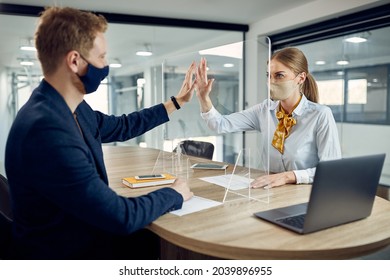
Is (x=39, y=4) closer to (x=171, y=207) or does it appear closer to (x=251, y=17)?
(x=251, y=17)

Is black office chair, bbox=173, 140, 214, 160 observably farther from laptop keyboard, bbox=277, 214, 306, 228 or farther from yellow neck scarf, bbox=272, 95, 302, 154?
laptop keyboard, bbox=277, 214, 306, 228

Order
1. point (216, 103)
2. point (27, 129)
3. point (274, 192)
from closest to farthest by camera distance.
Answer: point (27, 129) < point (274, 192) < point (216, 103)

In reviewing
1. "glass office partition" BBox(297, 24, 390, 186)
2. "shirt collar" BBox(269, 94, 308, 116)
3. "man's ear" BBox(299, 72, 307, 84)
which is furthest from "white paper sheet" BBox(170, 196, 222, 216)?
"glass office partition" BBox(297, 24, 390, 186)

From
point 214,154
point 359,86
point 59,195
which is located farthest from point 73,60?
point 359,86

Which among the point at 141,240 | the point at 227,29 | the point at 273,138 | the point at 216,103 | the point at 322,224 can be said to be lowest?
the point at 141,240

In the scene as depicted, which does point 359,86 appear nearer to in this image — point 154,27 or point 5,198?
point 154,27

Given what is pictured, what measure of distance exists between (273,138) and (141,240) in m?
0.86

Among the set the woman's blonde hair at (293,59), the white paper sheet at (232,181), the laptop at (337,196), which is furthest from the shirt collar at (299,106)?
the laptop at (337,196)

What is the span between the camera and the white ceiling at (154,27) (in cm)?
404

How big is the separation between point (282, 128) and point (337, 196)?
2.79ft

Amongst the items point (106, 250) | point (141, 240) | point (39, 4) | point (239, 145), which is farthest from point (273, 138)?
point (39, 4)

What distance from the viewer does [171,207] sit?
1178mm

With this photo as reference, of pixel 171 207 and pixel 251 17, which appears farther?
pixel 251 17

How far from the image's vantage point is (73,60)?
1.11 m
